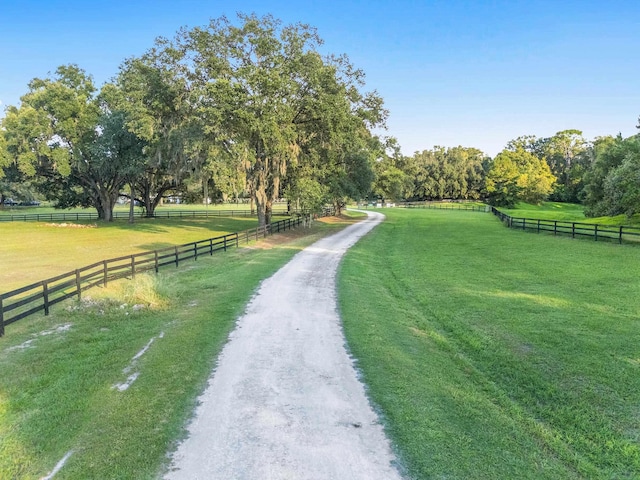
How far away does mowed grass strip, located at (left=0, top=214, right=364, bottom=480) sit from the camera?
4.34 metres

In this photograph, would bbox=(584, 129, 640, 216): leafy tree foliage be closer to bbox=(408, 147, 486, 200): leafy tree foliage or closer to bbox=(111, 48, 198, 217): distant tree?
bbox=(111, 48, 198, 217): distant tree

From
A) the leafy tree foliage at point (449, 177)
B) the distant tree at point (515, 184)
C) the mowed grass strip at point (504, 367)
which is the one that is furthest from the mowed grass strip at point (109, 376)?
the leafy tree foliage at point (449, 177)

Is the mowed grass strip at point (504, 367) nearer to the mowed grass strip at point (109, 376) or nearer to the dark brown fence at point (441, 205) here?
the mowed grass strip at point (109, 376)

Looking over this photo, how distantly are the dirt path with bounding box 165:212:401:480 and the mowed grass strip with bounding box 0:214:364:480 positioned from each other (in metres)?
0.36

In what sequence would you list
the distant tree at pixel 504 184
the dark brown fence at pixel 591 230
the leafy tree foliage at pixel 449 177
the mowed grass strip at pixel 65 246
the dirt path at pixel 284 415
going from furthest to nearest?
1. the leafy tree foliage at pixel 449 177
2. the distant tree at pixel 504 184
3. the dark brown fence at pixel 591 230
4. the mowed grass strip at pixel 65 246
5. the dirt path at pixel 284 415

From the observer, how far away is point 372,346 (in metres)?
7.44

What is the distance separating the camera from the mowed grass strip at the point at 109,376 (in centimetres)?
434

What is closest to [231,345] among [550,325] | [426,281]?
[550,325]

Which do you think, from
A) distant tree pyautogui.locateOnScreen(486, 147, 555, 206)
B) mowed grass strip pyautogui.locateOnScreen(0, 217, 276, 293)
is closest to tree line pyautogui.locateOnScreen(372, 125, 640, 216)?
distant tree pyautogui.locateOnScreen(486, 147, 555, 206)

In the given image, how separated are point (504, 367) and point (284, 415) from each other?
12.6 feet

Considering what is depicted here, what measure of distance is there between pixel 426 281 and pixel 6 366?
11.2 meters

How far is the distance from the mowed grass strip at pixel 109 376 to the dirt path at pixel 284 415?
36cm

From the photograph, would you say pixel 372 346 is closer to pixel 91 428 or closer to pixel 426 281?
pixel 91 428

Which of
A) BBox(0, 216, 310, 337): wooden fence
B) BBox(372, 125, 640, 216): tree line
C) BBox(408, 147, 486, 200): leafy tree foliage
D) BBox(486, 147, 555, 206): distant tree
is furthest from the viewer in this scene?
BBox(408, 147, 486, 200): leafy tree foliage
